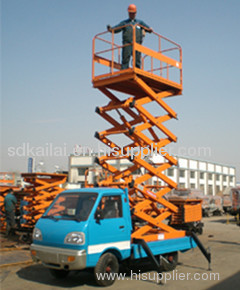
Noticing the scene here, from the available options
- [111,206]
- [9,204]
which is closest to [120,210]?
[111,206]

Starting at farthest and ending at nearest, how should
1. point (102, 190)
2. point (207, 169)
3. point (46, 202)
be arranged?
point (207, 169)
point (46, 202)
point (102, 190)

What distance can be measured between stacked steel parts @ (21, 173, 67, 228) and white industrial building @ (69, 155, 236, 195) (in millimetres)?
34771

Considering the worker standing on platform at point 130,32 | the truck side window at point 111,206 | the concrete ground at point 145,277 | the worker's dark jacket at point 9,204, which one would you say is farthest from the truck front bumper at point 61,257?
the worker's dark jacket at point 9,204

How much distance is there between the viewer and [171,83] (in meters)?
10.3

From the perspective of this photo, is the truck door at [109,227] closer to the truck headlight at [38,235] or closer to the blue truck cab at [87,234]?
the blue truck cab at [87,234]

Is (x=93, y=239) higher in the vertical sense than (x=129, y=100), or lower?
lower

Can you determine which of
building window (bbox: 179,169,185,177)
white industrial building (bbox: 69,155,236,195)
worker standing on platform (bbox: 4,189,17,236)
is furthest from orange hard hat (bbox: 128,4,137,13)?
building window (bbox: 179,169,185,177)

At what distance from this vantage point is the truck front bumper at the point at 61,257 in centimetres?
696

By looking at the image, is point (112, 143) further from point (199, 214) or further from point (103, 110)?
point (199, 214)

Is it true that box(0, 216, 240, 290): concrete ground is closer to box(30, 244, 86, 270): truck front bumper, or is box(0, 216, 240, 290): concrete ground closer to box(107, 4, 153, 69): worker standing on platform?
box(30, 244, 86, 270): truck front bumper

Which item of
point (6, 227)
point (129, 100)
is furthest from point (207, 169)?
point (129, 100)

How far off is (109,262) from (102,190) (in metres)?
1.60

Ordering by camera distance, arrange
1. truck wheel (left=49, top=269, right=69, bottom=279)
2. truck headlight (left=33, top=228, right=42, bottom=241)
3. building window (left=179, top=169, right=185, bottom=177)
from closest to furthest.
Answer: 1. truck headlight (left=33, top=228, right=42, bottom=241)
2. truck wheel (left=49, top=269, right=69, bottom=279)
3. building window (left=179, top=169, right=185, bottom=177)

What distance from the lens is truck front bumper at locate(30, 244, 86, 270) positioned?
22.8 feet
